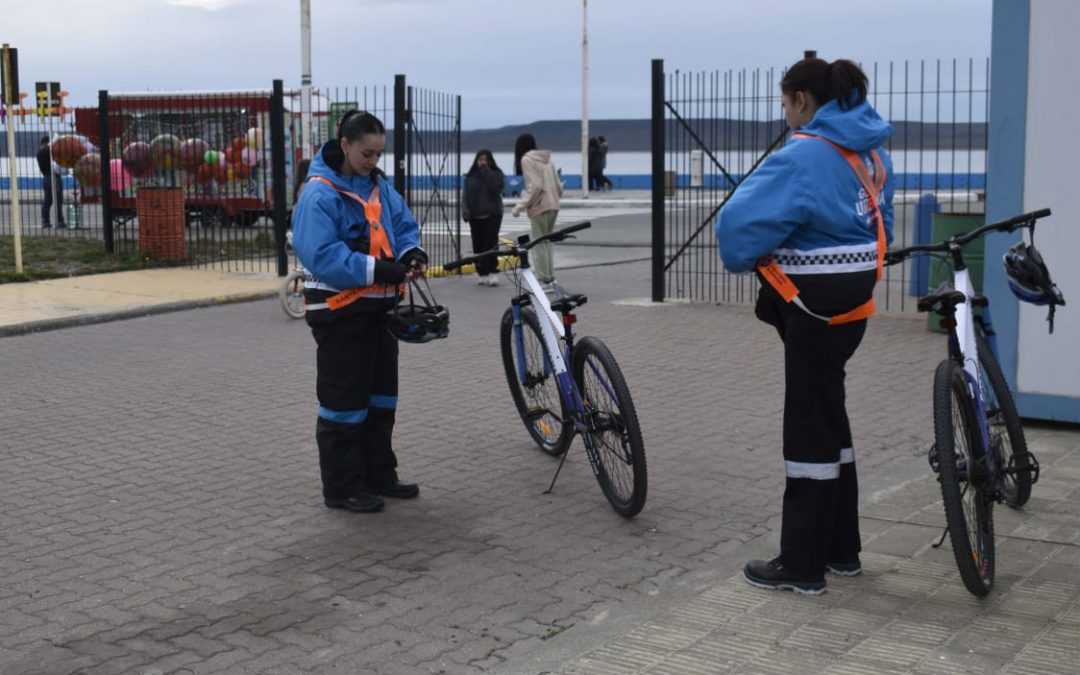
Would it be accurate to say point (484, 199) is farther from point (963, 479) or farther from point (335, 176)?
point (963, 479)

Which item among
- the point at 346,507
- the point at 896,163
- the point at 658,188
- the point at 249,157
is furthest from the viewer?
the point at 896,163

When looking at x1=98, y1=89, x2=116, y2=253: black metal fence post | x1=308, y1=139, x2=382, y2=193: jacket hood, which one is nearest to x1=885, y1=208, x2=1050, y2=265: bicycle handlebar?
x1=308, y1=139, x2=382, y2=193: jacket hood

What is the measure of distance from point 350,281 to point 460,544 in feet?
4.13

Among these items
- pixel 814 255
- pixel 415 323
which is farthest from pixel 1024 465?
pixel 415 323

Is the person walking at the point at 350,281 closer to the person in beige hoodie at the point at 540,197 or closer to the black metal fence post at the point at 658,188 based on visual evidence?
the black metal fence post at the point at 658,188

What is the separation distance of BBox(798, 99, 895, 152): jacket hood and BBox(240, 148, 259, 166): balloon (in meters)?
20.8

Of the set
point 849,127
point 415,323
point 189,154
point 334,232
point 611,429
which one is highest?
point 189,154

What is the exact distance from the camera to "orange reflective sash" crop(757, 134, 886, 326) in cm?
492

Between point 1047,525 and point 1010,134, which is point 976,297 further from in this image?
point 1010,134

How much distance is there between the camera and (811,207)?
483cm

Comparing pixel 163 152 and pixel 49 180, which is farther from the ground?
pixel 163 152

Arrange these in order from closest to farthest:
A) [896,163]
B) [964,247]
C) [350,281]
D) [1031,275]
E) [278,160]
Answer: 1. [1031,275]
2. [350,281]
3. [964,247]
4. [278,160]
5. [896,163]

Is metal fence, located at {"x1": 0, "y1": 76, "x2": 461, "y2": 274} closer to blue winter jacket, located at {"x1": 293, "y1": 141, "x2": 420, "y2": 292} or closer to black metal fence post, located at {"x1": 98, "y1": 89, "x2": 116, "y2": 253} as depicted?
black metal fence post, located at {"x1": 98, "y1": 89, "x2": 116, "y2": 253}

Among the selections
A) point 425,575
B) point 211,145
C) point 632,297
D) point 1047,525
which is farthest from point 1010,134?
point 211,145
